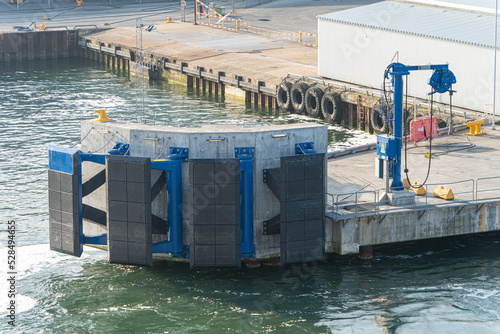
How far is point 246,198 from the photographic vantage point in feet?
108

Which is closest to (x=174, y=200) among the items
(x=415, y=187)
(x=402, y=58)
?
(x=415, y=187)

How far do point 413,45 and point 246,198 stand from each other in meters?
24.2

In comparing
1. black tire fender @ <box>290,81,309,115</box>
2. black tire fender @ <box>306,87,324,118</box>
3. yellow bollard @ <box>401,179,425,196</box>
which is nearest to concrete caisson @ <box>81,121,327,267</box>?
yellow bollard @ <box>401,179,425,196</box>

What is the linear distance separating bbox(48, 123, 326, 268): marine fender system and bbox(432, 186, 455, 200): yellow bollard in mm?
4837

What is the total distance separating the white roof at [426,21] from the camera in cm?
5062

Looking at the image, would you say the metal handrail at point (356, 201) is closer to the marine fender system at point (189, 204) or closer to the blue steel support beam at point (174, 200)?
the marine fender system at point (189, 204)

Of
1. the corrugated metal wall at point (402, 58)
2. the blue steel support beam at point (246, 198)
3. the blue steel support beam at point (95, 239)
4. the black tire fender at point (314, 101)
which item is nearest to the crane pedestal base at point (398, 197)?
the blue steel support beam at point (246, 198)

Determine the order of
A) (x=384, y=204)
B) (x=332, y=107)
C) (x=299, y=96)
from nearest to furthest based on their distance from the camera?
1. (x=384, y=204)
2. (x=332, y=107)
3. (x=299, y=96)

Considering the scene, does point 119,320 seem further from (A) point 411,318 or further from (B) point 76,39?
(B) point 76,39

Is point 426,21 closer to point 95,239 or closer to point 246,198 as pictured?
point 246,198

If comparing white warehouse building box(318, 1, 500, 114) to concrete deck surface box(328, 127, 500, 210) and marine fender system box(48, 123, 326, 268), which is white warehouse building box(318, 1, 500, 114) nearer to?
concrete deck surface box(328, 127, 500, 210)

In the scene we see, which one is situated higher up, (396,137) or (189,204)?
(396,137)

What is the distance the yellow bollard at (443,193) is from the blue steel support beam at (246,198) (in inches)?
294

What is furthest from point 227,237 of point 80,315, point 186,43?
point 186,43
